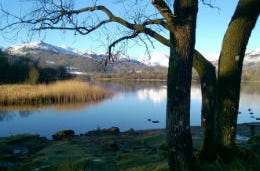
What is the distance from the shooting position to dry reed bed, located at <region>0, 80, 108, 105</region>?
3428cm

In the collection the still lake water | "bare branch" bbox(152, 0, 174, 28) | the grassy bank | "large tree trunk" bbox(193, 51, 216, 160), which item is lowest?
the still lake water

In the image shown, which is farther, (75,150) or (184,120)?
(75,150)

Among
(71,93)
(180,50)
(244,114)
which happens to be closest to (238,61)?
(180,50)

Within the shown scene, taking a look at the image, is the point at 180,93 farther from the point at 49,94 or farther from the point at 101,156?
the point at 49,94

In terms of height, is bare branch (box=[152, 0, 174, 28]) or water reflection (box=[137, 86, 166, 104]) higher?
bare branch (box=[152, 0, 174, 28])

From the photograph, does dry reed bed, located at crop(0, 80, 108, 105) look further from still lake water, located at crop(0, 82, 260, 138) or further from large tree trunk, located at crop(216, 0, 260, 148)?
large tree trunk, located at crop(216, 0, 260, 148)

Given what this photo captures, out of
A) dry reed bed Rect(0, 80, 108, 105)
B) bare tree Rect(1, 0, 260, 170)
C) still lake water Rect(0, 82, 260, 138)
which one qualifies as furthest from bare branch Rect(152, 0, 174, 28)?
dry reed bed Rect(0, 80, 108, 105)

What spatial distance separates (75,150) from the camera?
42.4 feet

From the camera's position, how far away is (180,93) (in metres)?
6.39

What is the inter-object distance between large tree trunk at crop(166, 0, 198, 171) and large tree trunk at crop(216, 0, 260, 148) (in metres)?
1.51

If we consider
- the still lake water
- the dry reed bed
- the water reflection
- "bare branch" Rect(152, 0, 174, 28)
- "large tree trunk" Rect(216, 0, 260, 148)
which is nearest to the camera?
"bare branch" Rect(152, 0, 174, 28)

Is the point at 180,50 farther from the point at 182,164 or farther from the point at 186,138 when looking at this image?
the point at 182,164

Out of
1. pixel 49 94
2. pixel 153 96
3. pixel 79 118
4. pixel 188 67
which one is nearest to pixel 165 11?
pixel 188 67

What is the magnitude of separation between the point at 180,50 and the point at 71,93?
31.4 meters
